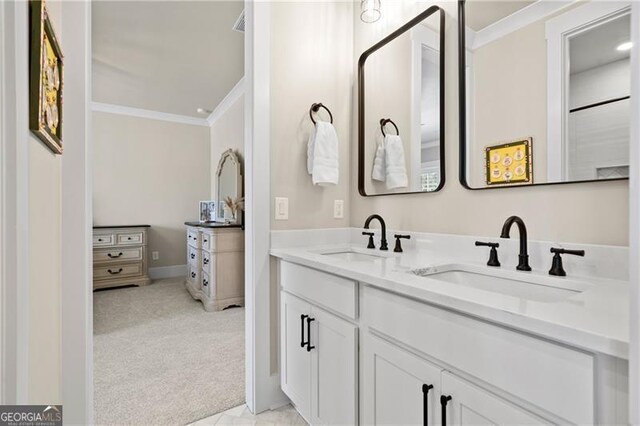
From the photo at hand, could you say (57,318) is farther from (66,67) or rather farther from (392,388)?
(392,388)

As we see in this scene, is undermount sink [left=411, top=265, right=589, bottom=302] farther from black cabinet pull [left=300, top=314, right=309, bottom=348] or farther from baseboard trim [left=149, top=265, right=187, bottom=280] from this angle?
baseboard trim [left=149, top=265, right=187, bottom=280]

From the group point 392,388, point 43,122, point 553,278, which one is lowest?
point 392,388

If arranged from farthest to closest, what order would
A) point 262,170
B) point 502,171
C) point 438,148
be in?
point 262,170
point 438,148
point 502,171

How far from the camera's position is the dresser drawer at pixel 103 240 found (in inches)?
154

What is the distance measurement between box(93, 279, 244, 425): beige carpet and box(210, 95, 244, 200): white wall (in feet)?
6.71

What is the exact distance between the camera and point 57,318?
1093 millimetres

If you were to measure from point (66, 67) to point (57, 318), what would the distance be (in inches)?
36.2

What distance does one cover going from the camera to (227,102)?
429 cm

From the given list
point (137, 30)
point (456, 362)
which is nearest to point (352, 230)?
point (456, 362)

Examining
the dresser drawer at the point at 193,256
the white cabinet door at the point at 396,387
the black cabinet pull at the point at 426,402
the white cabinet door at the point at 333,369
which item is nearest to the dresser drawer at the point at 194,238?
the dresser drawer at the point at 193,256

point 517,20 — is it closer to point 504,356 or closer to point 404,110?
point 404,110

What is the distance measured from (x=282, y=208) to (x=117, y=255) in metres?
3.40

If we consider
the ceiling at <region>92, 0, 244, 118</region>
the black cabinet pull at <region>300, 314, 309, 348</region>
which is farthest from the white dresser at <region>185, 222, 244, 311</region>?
the black cabinet pull at <region>300, 314, 309, 348</region>

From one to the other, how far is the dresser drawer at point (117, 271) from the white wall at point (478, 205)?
350 cm
